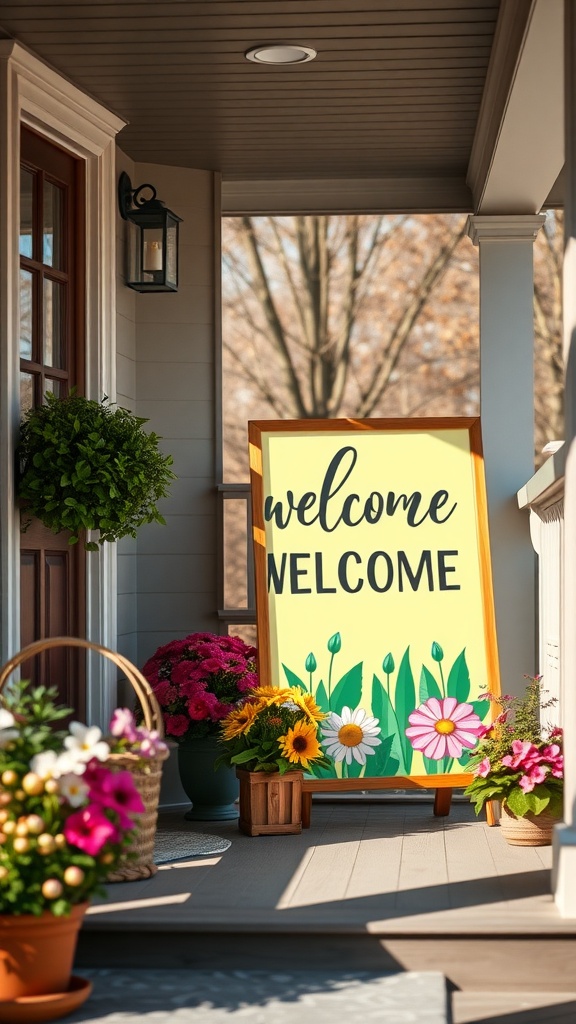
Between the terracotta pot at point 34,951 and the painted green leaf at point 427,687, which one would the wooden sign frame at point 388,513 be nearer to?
the painted green leaf at point 427,687

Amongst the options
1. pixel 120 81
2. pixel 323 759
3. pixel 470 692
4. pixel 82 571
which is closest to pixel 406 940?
pixel 323 759

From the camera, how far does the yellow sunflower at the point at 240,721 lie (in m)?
3.95

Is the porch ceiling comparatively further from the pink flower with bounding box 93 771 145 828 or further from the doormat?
the doormat

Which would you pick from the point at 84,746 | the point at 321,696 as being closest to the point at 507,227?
the point at 321,696

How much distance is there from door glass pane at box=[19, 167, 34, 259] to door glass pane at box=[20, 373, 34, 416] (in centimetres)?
41

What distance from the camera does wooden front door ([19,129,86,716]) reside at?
400cm

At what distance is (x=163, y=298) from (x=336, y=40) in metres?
1.57

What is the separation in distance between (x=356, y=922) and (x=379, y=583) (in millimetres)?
1638

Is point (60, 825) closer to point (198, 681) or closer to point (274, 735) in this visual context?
point (274, 735)

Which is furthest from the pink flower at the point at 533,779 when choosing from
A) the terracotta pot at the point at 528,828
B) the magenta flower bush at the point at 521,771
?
the terracotta pot at the point at 528,828

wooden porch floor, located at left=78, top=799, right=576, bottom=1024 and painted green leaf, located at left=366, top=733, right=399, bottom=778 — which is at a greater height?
painted green leaf, located at left=366, top=733, right=399, bottom=778

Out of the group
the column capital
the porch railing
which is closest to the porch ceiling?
the column capital

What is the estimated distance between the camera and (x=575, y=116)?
118 inches

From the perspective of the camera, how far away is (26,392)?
400 cm
